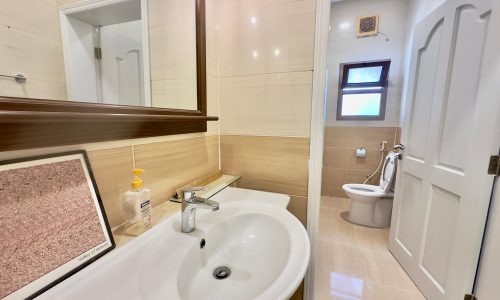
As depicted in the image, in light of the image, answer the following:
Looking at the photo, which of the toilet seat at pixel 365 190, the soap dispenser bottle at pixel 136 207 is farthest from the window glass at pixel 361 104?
the soap dispenser bottle at pixel 136 207

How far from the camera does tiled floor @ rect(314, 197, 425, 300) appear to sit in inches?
54.7

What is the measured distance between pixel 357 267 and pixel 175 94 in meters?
1.76

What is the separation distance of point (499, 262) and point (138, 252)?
145cm

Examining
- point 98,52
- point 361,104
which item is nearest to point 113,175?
point 98,52

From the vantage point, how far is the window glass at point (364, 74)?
8.63 feet

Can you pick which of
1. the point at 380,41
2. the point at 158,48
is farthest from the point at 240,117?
the point at 380,41

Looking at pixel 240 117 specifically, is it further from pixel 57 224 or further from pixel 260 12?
pixel 57 224

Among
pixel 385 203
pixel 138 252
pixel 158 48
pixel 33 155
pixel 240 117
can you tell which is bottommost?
pixel 385 203

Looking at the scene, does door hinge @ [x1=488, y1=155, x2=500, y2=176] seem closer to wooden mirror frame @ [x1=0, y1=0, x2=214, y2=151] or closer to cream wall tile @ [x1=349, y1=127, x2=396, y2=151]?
wooden mirror frame @ [x1=0, y1=0, x2=214, y2=151]

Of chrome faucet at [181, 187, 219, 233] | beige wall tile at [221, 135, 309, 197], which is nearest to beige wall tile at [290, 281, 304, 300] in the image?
beige wall tile at [221, 135, 309, 197]

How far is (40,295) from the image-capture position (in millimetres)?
375

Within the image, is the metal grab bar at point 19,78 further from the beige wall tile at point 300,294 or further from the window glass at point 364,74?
the window glass at point 364,74

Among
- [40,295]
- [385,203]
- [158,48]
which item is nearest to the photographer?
[40,295]

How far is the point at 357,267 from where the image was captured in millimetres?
1624
